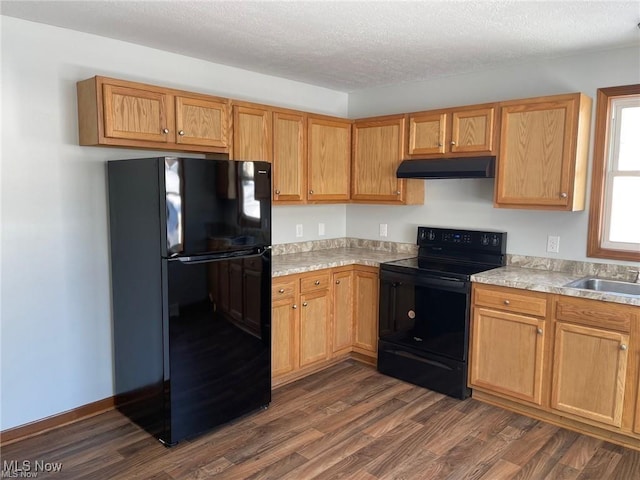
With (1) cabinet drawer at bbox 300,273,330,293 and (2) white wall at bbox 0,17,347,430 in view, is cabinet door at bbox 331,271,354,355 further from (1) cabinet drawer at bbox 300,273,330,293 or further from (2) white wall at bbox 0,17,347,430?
(2) white wall at bbox 0,17,347,430

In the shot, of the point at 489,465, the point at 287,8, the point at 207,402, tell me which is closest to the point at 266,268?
the point at 207,402

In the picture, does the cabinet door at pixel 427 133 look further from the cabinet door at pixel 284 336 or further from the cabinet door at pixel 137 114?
the cabinet door at pixel 137 114

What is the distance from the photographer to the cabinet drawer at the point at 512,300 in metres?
2.94

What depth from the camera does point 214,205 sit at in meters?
2.71

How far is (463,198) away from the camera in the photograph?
12.6 feet

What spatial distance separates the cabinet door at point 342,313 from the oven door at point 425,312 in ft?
1.06

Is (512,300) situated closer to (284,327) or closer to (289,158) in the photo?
(284,327)

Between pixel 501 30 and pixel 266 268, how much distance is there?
80.5 inches

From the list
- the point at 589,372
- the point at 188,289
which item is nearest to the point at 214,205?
the point at 188,289

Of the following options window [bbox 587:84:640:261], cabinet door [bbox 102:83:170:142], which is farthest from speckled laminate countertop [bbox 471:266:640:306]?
cabinet door [bbox 102:83:170:142]

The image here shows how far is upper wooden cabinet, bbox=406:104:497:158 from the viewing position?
3.33 metres

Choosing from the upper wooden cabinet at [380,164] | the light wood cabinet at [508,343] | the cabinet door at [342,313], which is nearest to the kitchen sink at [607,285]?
the light wood cabinet at [508,343]

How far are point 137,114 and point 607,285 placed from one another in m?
3.19

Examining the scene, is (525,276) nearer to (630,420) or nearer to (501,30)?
(630,420)
